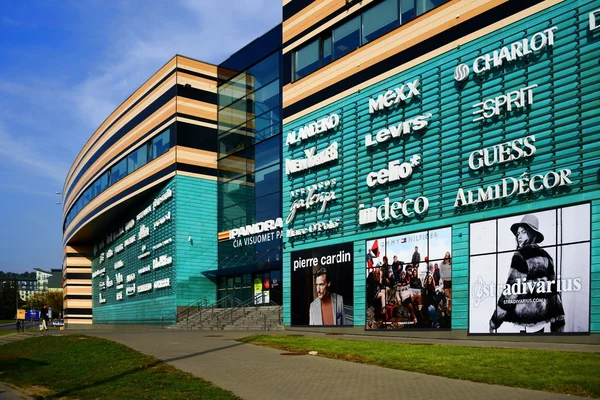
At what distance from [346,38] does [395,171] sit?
781cm

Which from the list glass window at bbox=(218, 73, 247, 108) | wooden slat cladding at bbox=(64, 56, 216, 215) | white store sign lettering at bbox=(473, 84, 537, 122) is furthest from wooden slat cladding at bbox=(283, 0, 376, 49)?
wooden slat cladding at bbox=(64, 56, 216, 215)

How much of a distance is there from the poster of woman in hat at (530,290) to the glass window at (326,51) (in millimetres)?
13988

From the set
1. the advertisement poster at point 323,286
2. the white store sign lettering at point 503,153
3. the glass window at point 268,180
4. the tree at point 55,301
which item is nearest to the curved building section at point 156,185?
the glass window at point 268,180

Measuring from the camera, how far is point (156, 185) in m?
46.9

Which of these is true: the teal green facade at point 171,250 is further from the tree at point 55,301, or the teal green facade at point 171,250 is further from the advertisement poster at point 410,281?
the tree at point 55,301

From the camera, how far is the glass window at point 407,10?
26.4 metres

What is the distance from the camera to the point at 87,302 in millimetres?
74812

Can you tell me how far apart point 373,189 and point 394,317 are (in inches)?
217

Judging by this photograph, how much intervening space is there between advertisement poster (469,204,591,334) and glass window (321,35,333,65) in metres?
12.7

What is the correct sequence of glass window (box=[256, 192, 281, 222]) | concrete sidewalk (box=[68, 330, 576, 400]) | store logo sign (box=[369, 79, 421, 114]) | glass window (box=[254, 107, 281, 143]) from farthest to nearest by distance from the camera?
glass window (box=[254, 107, 281, 143]) → glass window (box=[256, 192, 281, 222]) → store logo sign (box=[369, 79, 421, 114]) → concrete sidewalk (box=[68, 330, 576, 400])

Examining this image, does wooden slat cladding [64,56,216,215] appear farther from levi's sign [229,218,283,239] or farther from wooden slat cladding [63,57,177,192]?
levi's sign [229,218,283,239]

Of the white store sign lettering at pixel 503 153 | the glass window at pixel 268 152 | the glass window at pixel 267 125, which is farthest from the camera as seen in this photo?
the glass window at pixel 267 125

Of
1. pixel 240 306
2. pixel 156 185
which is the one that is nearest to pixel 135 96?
pixel 156 185

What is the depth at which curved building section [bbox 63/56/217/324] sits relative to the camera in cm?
4438
